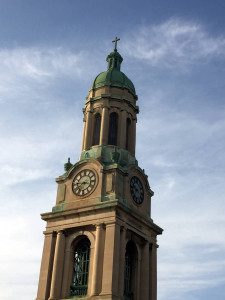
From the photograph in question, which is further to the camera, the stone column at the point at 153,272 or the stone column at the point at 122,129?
the stone column at the point at 122,129

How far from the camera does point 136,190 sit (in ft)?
158

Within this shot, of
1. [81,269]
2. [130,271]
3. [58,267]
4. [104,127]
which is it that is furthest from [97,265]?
[104,127]

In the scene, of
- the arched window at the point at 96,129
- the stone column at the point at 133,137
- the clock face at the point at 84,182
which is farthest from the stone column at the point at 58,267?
the stone column at the point at 133,137

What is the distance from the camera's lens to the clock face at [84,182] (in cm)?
4650

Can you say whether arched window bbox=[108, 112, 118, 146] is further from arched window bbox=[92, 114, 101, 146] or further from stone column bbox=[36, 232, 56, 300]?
stone column bbox=[36, 232, 56, 300]

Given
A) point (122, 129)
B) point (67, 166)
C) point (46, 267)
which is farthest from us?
point (122, 129)

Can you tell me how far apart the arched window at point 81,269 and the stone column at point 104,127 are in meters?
10.6

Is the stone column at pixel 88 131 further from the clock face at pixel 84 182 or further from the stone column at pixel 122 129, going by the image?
the clock face at pixel 84 182

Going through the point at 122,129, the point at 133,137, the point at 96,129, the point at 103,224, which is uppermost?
the point at 96,129

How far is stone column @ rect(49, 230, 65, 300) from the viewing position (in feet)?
139

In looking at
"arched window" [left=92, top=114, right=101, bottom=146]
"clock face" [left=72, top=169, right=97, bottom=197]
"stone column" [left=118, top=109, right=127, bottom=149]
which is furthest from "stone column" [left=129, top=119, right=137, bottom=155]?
"clock face" [left=72, top=169, right=97, bottom=197]

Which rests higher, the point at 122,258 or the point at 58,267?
the point at 122,258

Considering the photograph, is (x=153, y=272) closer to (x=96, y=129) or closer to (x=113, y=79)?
(x=96, y=129)

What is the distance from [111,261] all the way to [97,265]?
4.27 ft
